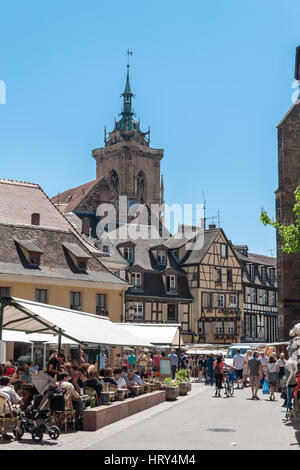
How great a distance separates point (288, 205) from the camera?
121 feet

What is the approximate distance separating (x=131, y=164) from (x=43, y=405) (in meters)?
91.4

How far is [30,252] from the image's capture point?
39219mm

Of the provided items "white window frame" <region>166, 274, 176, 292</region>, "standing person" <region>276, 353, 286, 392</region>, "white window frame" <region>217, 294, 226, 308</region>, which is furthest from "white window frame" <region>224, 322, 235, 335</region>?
"standing person" <region>276, 353, 286, 392</region>

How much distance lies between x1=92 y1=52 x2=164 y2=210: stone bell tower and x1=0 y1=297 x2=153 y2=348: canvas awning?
268ft

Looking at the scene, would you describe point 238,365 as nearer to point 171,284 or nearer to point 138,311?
point 138,311

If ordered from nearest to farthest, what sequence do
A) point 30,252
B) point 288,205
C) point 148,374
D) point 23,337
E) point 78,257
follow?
point 23,337 < point 148,374 < point 288,205 < point 30,252 < point 78,257

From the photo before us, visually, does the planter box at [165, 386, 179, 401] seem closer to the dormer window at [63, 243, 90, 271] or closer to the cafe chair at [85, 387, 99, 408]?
the cafe chair at [85, 387, 99, 408]

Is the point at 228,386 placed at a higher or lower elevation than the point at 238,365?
lower

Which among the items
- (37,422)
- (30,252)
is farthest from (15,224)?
(37,422)

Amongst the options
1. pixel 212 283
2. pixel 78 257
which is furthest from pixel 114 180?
pixel 78 257

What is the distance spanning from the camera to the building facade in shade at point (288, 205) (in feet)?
120

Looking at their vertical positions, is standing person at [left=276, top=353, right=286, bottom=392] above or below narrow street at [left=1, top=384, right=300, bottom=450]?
above

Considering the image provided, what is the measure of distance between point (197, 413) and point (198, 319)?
42.4 meters

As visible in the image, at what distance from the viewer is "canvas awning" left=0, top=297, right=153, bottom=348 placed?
1595 centimetres
